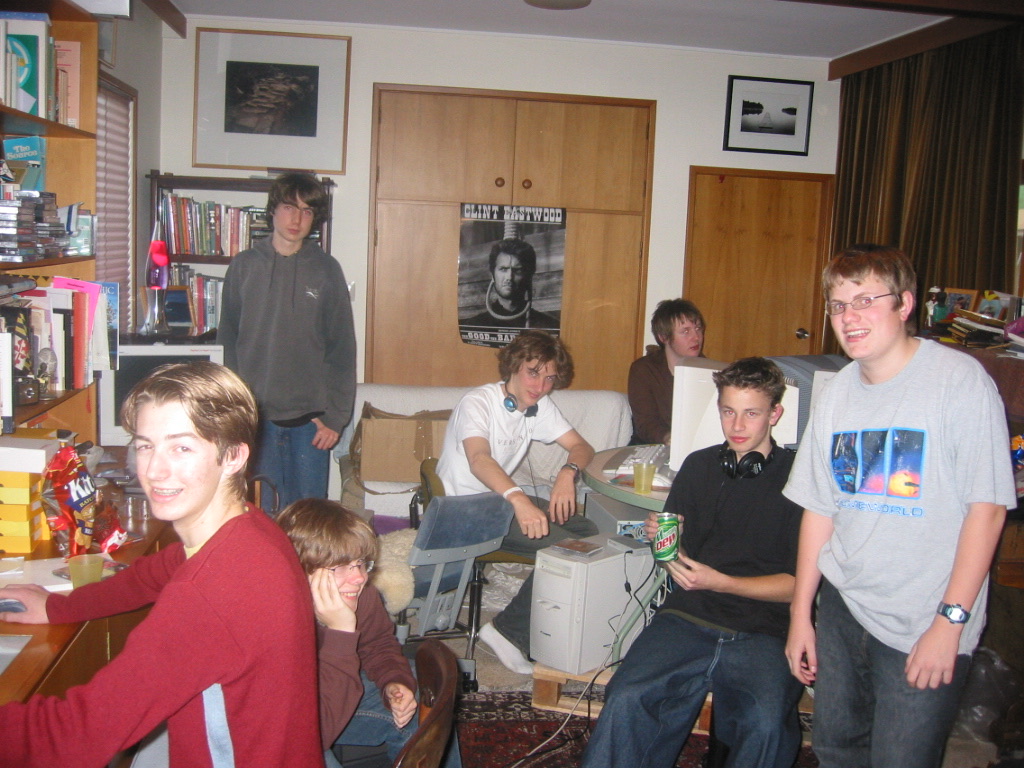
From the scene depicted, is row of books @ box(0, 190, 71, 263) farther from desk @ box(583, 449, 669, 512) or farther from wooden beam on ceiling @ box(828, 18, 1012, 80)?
wooden beam on ceiling @ box(828, 18, 1012, 80)

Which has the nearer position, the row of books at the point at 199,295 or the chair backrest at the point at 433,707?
the chair backrest at the point at 433,707

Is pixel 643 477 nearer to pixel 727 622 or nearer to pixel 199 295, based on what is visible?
pixel 727 622

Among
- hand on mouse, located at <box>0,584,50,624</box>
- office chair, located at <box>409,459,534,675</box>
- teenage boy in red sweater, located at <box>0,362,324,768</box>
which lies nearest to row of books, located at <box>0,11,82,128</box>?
hand on mouse, located at <box>0,584,50,624</box>

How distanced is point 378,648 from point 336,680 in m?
0.22

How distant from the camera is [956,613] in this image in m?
1.45

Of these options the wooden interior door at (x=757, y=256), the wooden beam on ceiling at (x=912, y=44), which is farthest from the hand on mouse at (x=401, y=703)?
the wooden interior door at (x=757, y=256)

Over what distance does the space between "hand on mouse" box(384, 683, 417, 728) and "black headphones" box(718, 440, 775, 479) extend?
0.95 meters

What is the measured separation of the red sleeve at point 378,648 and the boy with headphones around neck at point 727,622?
0.53 metres

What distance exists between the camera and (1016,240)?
12.0ft

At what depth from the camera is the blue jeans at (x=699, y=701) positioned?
1.79 metres

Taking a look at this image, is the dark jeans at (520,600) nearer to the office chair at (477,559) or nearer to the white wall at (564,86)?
the office chair at (477,559)

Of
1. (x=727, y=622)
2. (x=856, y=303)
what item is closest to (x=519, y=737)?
(x=727, y=622)

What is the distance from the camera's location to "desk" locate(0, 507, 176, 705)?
1.32 metres

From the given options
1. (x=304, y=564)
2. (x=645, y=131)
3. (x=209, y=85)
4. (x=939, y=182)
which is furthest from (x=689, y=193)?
(x=304, y=564)
